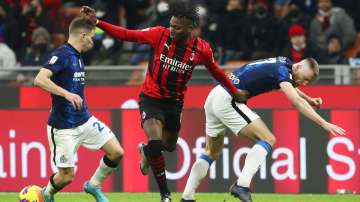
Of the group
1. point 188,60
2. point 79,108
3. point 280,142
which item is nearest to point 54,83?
point 79,108

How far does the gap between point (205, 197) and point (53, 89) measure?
356cm

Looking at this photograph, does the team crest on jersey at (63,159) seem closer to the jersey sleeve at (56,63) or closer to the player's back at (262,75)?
the jersey sleeve at (56,63)

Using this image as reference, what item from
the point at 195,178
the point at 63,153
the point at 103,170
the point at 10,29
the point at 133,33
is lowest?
the point at 195,178

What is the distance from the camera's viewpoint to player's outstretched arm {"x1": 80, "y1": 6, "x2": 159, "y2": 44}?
11.9 metres

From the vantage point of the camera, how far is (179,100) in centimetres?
1238

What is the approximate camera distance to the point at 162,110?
12.2m

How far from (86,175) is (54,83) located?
3.70 m

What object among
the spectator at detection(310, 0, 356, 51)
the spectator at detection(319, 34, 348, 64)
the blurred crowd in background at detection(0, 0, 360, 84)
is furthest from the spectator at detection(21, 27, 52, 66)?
the spectator at detection(319, 34, 348, 64)

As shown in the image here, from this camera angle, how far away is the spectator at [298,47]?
1765 cm

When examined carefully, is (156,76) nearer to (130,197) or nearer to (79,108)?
(79,108)

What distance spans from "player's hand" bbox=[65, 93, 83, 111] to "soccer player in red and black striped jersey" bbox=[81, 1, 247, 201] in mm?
1007

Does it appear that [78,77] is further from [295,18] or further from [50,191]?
[295,18]

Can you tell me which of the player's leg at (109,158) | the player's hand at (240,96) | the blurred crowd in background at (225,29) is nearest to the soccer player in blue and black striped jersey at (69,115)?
the player's leg at (109,158)

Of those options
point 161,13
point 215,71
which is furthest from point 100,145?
point 161,13
